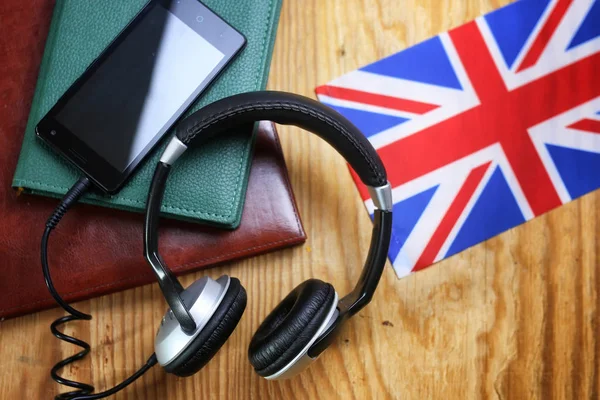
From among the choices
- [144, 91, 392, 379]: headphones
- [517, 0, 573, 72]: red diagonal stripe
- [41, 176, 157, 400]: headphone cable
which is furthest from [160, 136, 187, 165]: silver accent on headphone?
[517, 0, 573, 72]: red diagonal stripe

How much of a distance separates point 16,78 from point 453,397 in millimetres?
555

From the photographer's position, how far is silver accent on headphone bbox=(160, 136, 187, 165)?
465mm

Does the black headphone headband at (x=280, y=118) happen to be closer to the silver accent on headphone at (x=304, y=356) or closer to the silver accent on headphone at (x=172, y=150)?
the silver accent on headphone at (x=172, y=150)

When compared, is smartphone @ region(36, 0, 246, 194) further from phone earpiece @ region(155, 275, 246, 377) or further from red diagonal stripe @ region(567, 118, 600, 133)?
red diagonal stripe @ region(567, 118, 600, 133)

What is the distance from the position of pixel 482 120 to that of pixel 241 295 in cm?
32

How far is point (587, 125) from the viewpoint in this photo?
60 cm

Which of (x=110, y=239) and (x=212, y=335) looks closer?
(x=212, y=335)

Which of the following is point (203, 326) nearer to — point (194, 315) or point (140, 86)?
point (194, 315)

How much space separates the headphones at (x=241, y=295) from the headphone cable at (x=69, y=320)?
82mm

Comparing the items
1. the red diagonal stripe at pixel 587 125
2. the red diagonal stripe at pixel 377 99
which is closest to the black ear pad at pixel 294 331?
the red diagonal stripe at pixel 377 99

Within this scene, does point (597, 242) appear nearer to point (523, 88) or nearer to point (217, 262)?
point (523, 88)

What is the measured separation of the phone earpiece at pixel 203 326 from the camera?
0.45 metres

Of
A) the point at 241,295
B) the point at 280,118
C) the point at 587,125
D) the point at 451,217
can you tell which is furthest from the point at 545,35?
the point at 241,295

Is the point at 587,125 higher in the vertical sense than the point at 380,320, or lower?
higher
